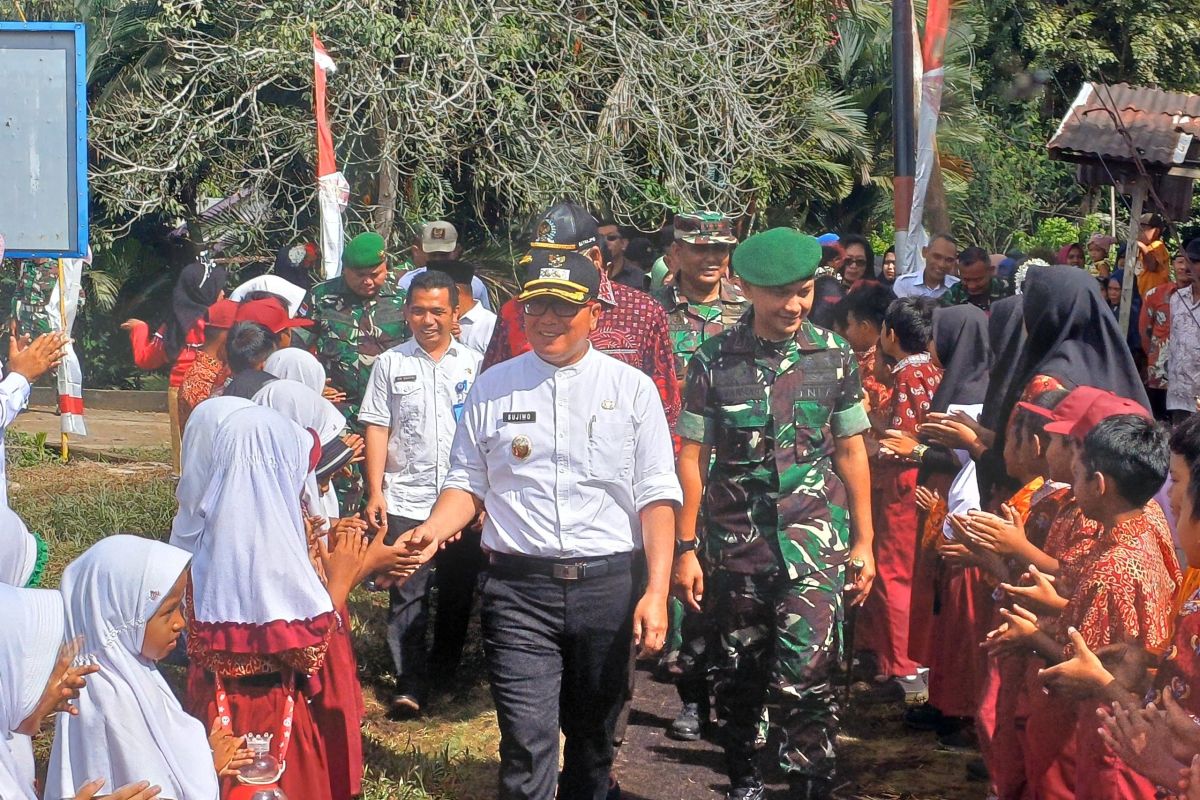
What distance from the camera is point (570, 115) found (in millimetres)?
12422

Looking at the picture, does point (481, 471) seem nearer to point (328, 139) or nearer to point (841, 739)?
point (841, 739)

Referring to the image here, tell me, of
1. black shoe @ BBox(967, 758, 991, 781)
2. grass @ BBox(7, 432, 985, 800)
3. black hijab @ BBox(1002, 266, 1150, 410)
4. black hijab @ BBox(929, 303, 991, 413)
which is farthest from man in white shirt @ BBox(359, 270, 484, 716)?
black hijab @ BBox(1002, 266, 1150, 410)

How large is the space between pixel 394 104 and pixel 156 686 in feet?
28.5

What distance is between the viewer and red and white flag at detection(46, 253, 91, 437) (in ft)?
40.2

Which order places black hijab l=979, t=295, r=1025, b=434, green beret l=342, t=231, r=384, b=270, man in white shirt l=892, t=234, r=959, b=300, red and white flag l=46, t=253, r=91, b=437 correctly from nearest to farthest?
black hijab l=979, t=295, r=1025, b=434
green beret l=342, t=231, r=384, b=270
man in white shirt l=892, t=234, r=959, b=300
red and white flag l=46, t=253, r=91, b=437

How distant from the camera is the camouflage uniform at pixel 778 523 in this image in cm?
508

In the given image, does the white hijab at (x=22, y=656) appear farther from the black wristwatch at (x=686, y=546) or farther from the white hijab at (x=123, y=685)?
the black wristwatch at (x=686, y=546)

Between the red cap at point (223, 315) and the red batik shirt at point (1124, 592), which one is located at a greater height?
the red cap at point (223, 315)

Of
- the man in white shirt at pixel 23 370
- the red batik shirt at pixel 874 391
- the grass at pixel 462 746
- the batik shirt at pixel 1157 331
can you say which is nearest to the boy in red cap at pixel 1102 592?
the grass at pixel 462 746

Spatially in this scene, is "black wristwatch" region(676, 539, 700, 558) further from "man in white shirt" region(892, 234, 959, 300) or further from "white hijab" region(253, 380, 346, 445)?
"man in white shirt" region(892, 234, 959, 300)

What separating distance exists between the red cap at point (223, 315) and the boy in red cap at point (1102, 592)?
3915mm

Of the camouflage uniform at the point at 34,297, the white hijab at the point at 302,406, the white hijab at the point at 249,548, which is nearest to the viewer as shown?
the white hijab at the point at 249,548

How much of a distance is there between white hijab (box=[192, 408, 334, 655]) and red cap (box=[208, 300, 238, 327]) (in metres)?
2.31

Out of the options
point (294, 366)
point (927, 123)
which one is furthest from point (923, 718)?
point (927, 123)
